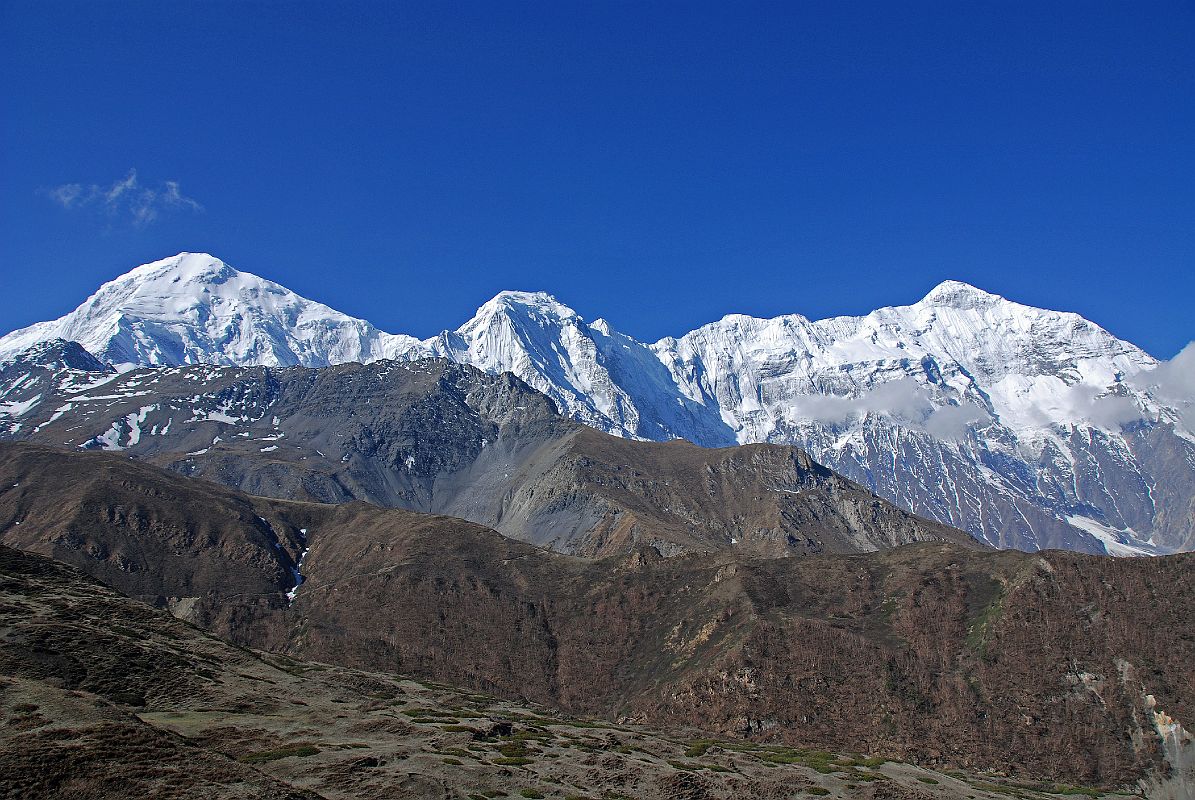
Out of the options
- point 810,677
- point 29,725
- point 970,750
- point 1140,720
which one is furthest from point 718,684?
point 29,725

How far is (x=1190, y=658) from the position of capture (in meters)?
173

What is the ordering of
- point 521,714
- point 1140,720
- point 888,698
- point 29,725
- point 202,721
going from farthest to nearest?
point 888,698, point 1140,720, point 521,714, point 202,721, point 29,725

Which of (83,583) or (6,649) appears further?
(83,583)

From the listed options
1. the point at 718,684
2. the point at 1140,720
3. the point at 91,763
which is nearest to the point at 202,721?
the point at 91,763

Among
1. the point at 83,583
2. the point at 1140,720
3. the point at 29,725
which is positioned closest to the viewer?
the point at 29,725

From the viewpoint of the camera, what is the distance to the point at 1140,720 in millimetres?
166500

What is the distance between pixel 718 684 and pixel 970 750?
165 ft

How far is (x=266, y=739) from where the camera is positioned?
74000 mm

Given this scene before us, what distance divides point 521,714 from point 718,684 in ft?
272

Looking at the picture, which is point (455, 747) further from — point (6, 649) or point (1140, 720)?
point (1140, 720)

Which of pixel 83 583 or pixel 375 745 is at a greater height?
pixel 83 583

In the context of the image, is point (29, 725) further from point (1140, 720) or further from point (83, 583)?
point (1140, 720)

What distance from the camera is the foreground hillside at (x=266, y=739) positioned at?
49.9 meters

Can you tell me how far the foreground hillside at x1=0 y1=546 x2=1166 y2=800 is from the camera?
4988cm
